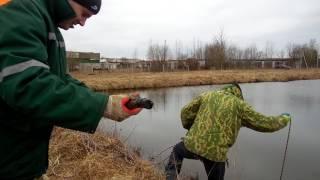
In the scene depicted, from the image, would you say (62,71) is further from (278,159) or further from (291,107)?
(291,107)

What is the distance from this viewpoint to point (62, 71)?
6.22 ft

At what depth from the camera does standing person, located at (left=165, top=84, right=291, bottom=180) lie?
4.88 metres

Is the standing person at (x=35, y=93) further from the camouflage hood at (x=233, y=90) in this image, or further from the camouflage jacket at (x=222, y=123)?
the camouflage hood at (x=233, y=90)

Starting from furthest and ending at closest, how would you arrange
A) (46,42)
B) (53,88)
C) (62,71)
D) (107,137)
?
(107,137)
(62,71)
(46,42)
(53,88)

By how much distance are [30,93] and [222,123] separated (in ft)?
12.3

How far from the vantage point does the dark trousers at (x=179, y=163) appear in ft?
16.7

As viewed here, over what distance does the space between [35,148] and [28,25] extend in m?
0.55

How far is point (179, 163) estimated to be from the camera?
549 cm

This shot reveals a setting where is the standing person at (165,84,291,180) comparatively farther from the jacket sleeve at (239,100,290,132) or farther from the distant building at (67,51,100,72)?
the distant building at (67,51,100,72)

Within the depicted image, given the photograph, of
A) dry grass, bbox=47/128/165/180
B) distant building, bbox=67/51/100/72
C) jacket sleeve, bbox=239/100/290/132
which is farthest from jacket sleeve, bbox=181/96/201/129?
distant building, bbox=67/51/100/72

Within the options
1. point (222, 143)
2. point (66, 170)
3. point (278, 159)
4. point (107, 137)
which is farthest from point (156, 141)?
point (222, 143)

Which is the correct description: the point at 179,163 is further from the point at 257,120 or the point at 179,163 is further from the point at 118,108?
the point at 118,108

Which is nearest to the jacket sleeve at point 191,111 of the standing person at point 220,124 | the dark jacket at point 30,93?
the standing person at point 220,124

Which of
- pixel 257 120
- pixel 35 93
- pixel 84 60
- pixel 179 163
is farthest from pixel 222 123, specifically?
pixel 84 60
